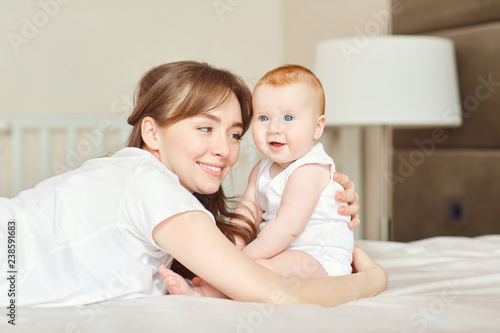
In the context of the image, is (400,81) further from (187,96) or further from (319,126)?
(187,96)

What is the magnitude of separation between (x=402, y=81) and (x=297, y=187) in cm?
105

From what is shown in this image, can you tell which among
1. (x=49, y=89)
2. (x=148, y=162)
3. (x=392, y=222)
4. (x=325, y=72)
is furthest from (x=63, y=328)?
(x=49, y=89)

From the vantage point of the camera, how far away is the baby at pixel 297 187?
1.07 metres

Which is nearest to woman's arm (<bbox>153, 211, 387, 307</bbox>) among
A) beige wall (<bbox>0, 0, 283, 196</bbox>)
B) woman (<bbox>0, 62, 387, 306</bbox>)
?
woman (<bbox>0, 62, 387, 306</bbox>)

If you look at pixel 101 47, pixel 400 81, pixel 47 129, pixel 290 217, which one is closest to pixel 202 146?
pixel 290 217

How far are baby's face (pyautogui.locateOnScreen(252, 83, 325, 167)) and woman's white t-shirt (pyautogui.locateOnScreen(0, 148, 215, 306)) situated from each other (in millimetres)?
244

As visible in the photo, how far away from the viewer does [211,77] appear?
1098 millimetres

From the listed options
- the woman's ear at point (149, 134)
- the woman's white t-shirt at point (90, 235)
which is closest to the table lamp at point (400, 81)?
the woman's ear at point (149, 134)

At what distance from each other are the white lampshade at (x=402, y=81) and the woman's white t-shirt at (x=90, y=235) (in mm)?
1182

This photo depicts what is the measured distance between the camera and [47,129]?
8.60 feet

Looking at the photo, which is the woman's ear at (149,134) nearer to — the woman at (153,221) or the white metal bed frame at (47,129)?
the woman at (153,221)

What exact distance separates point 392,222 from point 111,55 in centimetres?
155

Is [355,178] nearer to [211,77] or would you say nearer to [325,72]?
[325,72]

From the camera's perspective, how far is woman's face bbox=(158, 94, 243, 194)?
3.44 ft
